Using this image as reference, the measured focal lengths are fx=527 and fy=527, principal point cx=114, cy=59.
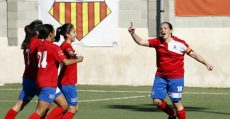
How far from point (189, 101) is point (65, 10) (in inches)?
254

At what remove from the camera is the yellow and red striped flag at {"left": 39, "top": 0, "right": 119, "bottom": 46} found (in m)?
17.9

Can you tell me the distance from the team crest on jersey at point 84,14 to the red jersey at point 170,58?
8731mm

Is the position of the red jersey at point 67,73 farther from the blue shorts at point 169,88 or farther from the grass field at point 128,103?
the grass field at point 128,103

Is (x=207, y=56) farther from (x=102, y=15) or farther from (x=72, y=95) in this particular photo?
(x=72, y=95)

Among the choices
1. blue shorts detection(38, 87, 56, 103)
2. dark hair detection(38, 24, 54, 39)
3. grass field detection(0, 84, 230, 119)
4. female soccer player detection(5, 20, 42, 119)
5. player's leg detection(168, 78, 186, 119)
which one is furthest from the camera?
grass field detection(0, 84, 230, 119)

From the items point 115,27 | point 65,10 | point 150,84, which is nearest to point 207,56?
point 150,84

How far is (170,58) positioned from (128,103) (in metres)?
3.96

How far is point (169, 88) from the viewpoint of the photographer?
A: 937cm

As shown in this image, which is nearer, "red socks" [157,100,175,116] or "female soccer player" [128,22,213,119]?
"female soccer player" [128,22,213,119]

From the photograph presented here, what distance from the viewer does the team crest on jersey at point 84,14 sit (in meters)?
18.0

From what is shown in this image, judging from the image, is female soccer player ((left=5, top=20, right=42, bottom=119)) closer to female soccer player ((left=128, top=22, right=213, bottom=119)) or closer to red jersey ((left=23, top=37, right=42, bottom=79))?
red jersey ((left=23, top=37, right=42, bottom=79))

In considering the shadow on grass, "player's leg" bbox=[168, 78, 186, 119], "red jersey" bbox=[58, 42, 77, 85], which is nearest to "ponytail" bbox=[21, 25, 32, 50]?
"red jersey" bbox=[58, 42, 77, 85]

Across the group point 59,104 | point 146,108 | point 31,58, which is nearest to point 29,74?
point 31,58

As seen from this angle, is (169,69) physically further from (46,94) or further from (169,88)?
(46,94)
